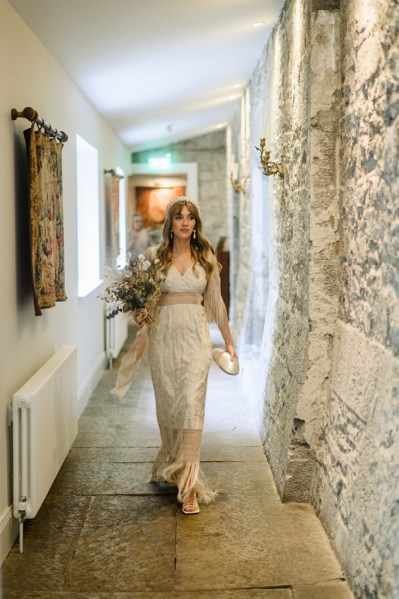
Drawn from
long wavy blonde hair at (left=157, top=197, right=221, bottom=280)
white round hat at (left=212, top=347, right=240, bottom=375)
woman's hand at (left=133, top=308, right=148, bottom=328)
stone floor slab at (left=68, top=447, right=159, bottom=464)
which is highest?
long wavy blonde hair at (left=157, top=197, right=221, bottom=280)

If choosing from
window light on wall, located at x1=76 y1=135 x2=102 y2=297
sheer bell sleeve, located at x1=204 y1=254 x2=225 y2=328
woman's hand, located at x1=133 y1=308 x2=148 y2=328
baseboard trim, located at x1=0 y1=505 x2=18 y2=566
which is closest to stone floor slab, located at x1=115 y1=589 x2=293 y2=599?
baseboard trim, located at x1=0 y1=505 x2=18 y2=566

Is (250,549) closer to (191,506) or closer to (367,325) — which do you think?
(191,506)

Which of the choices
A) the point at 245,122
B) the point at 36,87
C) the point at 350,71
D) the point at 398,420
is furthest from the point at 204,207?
the point at 398,420

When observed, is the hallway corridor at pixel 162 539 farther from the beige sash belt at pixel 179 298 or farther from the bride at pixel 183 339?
the beige sash belt at pixel 179 298

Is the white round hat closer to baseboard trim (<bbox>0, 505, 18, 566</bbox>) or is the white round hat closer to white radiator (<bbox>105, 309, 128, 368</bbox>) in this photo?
baseboard trim (<bbox>0, 505, 18, 566</bbox>)

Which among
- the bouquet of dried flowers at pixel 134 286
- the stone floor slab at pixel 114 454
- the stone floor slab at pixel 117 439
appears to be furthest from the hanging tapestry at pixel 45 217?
the stone floor slab at pixel 117 439

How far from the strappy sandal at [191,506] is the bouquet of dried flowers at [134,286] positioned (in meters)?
0.95

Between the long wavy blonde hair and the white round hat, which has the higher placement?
the long wavy blonde hair

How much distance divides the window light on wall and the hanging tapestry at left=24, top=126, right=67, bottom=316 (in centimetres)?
254

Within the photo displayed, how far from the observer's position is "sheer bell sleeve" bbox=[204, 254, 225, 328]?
404cm

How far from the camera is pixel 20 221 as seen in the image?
3.65 m

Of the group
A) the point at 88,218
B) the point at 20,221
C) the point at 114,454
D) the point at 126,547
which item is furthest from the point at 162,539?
the point at 88,218

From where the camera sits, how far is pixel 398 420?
2.44m

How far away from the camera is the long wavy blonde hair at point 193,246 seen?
400 centimetres
